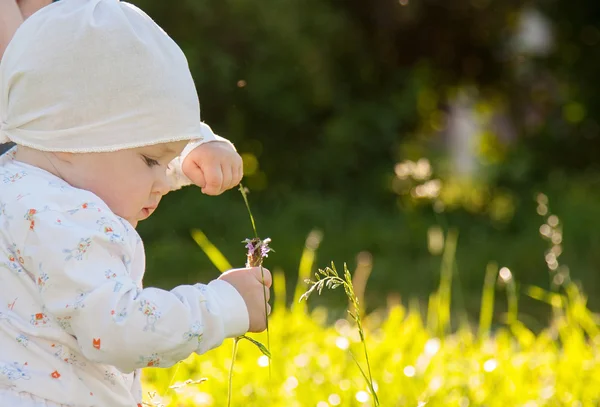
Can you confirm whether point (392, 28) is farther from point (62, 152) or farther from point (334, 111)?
point (62, 152)

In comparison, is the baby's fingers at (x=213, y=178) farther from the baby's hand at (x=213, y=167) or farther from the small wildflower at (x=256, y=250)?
the small wildflower at (x=256, y=250)

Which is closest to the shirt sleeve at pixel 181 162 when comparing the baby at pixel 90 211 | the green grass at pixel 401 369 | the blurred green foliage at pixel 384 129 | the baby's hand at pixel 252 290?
the baby at pixel 90 211

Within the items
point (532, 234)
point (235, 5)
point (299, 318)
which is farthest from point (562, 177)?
point (299, 318)

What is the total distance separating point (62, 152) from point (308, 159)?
5353mm

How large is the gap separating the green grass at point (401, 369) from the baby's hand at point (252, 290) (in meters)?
0.91

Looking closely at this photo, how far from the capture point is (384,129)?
273 inches

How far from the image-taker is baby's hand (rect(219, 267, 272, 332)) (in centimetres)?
166

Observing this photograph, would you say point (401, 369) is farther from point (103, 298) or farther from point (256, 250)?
point (103, 298)

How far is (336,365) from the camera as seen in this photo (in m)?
3.10

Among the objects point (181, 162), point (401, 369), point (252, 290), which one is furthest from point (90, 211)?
point (401, 369)

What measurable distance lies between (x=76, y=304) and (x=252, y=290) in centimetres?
35

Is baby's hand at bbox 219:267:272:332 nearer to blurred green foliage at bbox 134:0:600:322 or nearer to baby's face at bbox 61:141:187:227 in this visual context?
baby's face at bbox 61:141:187:227

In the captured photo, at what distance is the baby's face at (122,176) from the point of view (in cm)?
159

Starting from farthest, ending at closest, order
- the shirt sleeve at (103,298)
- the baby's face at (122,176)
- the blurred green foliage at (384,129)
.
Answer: the blurred green foliage at (384,129)
the baby's face at (122,176)
the shirt sleeve at (103,298)
